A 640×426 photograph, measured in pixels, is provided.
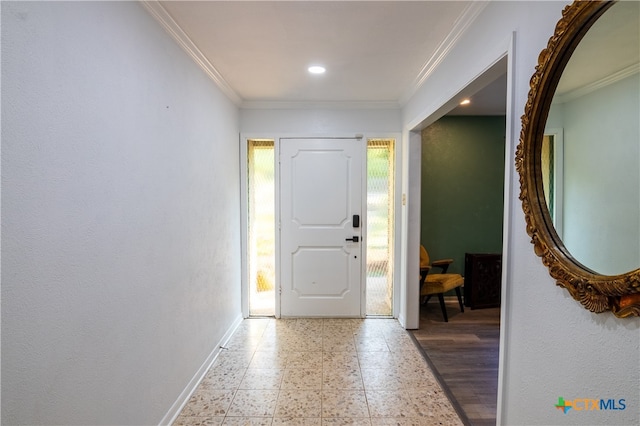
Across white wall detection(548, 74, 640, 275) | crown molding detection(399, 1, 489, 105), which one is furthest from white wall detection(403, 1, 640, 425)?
white wall detection(548, 74, 640, 275)

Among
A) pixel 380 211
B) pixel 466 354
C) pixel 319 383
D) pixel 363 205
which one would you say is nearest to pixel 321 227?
pixel 363 205

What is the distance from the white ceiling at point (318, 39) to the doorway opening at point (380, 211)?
0.77 meters

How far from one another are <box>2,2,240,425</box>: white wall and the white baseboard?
0.04 m

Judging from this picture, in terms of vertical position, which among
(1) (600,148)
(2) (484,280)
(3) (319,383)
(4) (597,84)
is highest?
(4) (597,84)

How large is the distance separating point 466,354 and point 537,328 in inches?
66.9

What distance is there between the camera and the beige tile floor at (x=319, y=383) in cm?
185

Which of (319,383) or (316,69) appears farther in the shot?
(316,69)

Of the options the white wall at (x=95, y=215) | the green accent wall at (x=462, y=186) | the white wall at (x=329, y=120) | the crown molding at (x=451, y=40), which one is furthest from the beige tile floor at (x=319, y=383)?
the crown molding at (x=451, y=40)

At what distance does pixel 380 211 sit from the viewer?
3.42 metres

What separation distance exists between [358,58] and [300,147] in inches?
50.8

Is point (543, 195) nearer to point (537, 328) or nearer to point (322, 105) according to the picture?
point (537, 328)

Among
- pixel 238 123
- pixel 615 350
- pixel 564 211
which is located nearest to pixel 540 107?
pixel 564 211

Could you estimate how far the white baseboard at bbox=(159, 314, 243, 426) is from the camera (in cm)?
177

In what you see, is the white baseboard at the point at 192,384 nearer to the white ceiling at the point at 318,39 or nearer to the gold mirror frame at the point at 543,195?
the gold mirror frame at the point at 543,195
